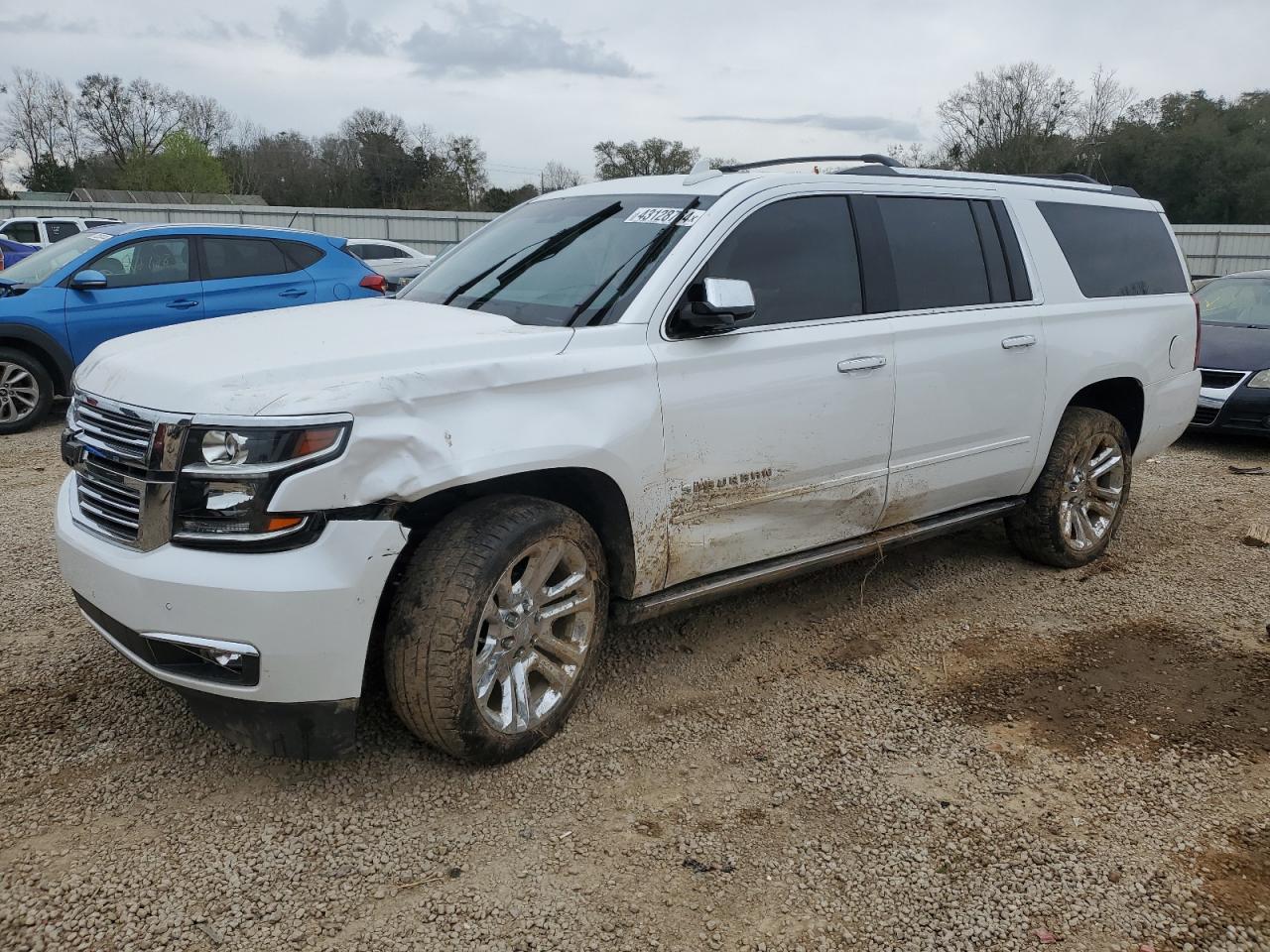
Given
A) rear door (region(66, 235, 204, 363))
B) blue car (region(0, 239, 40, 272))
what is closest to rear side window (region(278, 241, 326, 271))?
rear door (region(66, 235, 204, 363))

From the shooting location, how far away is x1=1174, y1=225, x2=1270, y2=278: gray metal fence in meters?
29.5

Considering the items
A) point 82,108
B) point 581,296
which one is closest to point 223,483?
point 581,296

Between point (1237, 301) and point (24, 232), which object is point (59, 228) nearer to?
point (24, 232)

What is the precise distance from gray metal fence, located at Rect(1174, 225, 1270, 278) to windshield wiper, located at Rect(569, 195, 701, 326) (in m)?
30.9

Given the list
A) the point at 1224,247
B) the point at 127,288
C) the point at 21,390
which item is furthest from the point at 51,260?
the point at 1224,247

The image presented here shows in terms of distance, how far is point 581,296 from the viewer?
3.55 m

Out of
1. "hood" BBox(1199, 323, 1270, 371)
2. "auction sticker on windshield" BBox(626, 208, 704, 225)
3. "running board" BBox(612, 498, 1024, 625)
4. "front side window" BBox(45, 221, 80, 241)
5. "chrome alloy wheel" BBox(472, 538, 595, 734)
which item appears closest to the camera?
"chrome alloy wheel" BBox(472, 538, 595, 734)

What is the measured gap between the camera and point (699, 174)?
4.11 metres

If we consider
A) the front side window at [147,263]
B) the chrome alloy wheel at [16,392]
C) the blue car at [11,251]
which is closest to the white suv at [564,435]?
the front side window at [147,263]

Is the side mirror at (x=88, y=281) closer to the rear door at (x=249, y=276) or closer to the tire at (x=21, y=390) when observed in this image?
the tire at (x=21, y=390)

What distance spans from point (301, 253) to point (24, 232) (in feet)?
40.0

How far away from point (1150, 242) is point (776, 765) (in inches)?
157

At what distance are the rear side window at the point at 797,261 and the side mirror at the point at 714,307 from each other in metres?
0.20

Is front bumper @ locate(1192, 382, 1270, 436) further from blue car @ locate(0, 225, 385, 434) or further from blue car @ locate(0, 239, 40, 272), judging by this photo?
blue car @ locate(0, 239, 40, 272)
